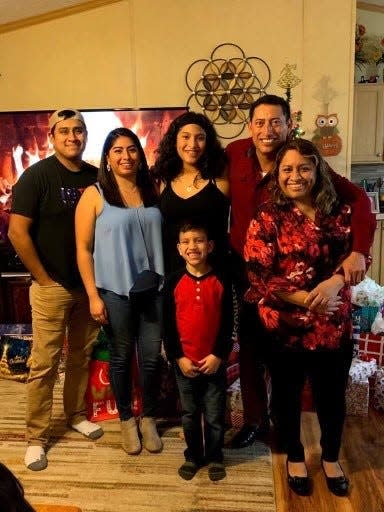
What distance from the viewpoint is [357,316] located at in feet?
9.05

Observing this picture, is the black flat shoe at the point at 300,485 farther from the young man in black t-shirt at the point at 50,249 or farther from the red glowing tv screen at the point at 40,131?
the red glowing tv screen at the point at 40,131

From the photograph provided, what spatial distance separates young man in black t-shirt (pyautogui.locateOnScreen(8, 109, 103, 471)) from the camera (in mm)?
1938

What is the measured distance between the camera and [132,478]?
1965mm

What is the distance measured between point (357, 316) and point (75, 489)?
70.8 inches

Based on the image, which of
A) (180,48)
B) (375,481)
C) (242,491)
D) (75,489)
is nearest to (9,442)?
(75,489)

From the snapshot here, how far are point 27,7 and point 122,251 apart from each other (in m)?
2.72

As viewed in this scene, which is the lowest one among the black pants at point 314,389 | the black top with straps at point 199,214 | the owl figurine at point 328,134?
the black pants at point 314,389

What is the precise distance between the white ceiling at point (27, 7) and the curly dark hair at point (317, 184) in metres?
2.83

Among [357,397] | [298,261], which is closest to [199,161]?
[298,261]

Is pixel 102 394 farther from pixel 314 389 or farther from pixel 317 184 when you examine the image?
pixel 317 184

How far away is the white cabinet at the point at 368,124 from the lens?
4.36 m

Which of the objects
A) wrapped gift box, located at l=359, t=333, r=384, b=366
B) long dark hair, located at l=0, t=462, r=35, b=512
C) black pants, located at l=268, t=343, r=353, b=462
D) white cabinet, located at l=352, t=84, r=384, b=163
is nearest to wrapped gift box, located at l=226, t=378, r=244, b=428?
black pants, located at l=268, t=343, r=353, b=462

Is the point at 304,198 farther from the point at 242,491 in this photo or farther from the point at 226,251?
the point at 242,491

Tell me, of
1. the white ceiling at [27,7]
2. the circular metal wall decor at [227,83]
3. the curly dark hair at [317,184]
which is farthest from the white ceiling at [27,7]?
the curly dark hair at [317,184]
